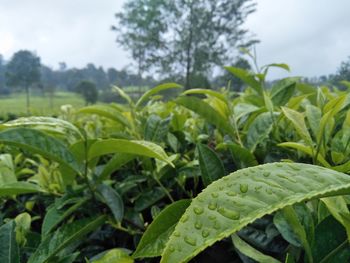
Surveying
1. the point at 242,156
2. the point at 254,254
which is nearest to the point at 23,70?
the point at 242,156

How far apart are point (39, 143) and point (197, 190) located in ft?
0.90

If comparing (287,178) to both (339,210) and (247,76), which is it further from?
(247,76)

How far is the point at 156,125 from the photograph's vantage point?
2.12 ft

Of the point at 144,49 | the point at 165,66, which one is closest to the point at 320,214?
the point at 165,66

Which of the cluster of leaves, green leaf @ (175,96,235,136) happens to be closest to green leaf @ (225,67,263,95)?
the cluster of leaves

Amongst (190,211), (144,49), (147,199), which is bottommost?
(147,199)

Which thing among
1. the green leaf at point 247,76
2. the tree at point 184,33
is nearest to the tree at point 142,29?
the tree at point 184,33

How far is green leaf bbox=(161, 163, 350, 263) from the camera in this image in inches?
8.0

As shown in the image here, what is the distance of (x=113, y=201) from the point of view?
0.51 meters

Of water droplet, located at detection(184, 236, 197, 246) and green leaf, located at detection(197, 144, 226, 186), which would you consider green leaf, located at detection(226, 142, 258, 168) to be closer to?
green leaf, located at detection(197, 144, 226, 186)

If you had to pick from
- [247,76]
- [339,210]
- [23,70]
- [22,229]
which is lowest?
[22,229]

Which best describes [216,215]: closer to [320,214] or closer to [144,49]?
[320,214]

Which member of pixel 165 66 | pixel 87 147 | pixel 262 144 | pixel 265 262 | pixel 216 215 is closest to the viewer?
pixel 216 215

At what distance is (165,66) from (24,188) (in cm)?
1653
